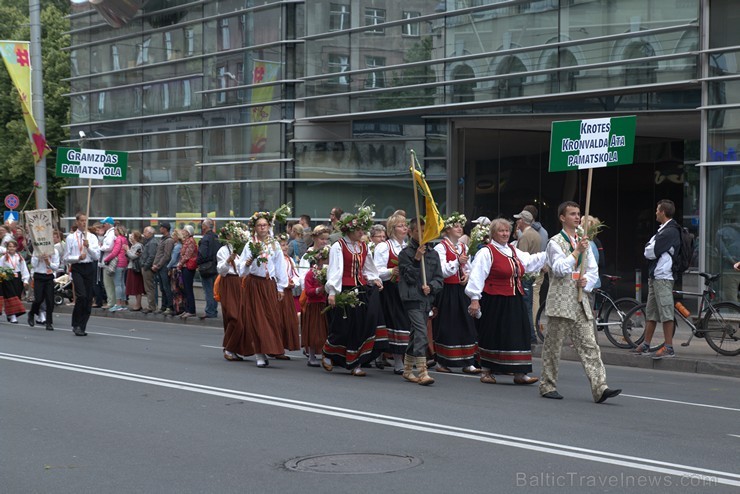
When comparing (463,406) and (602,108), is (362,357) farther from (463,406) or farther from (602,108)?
(602,108)

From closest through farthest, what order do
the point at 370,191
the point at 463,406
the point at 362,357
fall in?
the point at 463,406 < the point at 362,357 < the point at 370,191

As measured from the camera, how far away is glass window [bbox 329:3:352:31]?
82.4ft

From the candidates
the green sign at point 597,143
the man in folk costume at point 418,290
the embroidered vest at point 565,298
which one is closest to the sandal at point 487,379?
the man in folk costume at point 418,290

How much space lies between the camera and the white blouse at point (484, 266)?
11.8 meters

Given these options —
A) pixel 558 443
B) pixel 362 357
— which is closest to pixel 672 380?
pixel 362 357

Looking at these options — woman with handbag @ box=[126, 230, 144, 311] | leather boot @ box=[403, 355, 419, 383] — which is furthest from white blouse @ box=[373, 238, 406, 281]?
woman with handbag @ box=[126, 230, 144, 311]

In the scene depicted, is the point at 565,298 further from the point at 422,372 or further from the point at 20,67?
the point at 20,67

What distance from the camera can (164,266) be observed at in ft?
74.9

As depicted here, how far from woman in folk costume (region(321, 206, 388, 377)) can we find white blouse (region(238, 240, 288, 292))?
1012mm

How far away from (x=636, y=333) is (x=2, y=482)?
1023 cm

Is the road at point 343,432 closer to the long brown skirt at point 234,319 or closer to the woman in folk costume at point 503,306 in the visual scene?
the woman in folk costume at point 503,306

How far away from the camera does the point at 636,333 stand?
15602mm

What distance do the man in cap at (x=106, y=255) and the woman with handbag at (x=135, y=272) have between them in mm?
473

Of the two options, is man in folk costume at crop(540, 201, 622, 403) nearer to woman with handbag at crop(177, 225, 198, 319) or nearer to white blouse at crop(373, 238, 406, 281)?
white blouse at crop(373, 238, 406, 281)
